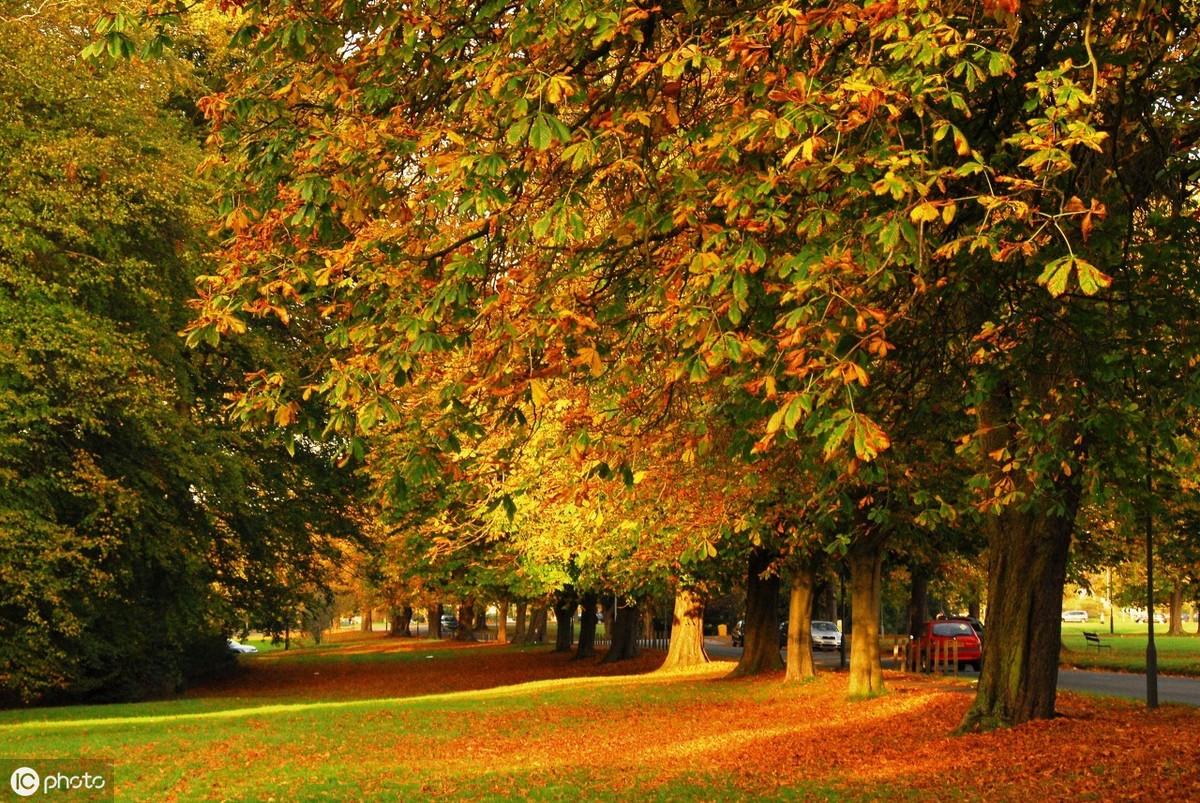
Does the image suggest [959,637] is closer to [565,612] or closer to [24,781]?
[565,612]

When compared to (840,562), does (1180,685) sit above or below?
below

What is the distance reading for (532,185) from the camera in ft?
29.5

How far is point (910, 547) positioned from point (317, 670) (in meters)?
28.8

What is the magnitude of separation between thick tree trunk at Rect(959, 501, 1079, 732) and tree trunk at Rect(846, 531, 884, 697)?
9184 millimetres

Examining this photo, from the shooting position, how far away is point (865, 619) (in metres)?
26.3

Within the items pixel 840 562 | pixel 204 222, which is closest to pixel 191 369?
pixel 204 222

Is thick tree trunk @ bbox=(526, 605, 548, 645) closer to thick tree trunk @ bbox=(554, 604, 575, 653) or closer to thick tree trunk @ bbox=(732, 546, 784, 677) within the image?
thick tree trunk @ bbox=(554, 604, 575, 653)

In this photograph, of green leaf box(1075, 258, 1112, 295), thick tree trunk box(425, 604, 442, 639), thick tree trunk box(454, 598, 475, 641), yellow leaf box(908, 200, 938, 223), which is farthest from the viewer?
thick tree trunk box(425, 604, 442, 639)

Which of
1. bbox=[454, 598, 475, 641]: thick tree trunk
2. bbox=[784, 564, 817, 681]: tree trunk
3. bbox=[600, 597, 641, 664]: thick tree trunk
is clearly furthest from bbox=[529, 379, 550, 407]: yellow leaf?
bbox=[454, 598, 475, 641]: thick tree trunk

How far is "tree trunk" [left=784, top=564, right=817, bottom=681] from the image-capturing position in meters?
30.9

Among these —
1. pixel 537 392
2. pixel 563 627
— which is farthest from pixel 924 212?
pixel 563 627

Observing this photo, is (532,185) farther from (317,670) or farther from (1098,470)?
(317,670)

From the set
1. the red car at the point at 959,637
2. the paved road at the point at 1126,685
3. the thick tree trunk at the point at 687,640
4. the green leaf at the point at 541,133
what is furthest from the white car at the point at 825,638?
the green leaf at the point at 541,133

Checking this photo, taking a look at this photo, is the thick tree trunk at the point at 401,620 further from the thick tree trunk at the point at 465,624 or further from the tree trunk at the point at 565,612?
the tree trunk at the point at 565,612
